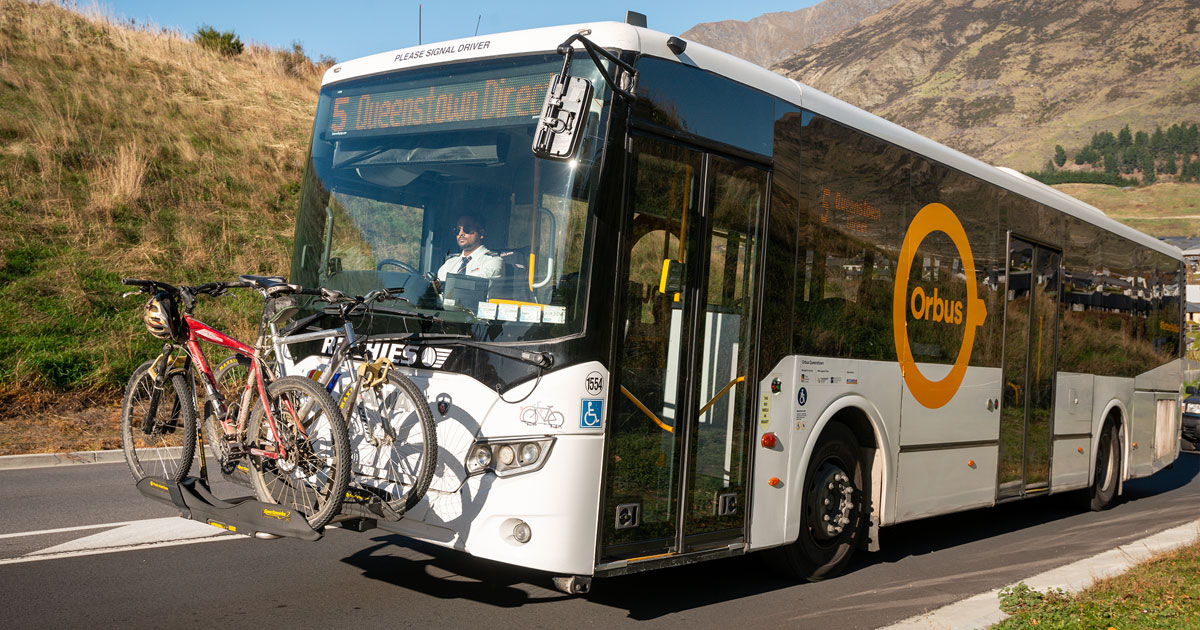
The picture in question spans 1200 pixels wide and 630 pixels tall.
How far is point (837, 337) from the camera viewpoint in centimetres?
754

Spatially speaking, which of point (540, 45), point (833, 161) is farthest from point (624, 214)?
point (833, 161)

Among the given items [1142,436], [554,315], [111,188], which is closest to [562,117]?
[554,315]

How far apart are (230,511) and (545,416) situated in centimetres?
188

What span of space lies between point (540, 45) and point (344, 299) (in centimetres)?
183

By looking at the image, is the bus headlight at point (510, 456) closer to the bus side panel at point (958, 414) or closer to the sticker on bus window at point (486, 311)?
the sticker on bus window at point (486, 311)

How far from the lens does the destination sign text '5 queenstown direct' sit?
18.8 feet

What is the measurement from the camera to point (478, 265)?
18.6 feet

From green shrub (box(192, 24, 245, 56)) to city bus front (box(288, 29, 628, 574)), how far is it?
29.8 metres

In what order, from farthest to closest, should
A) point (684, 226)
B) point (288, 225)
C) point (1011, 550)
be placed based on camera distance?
point (288, 225)
point (1011, 550)
point (684, 226)

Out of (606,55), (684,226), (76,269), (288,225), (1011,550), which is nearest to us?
(606,55)

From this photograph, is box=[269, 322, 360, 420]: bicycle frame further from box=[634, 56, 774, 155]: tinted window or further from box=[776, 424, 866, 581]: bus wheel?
box=[776, 424, 866, 581]: bus wheel

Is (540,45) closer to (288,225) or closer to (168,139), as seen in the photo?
(288,225)

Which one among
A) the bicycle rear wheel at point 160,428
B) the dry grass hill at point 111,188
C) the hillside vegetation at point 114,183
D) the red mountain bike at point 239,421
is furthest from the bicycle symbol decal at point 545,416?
the hillside vegetation at point 114,183

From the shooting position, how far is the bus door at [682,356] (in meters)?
5.72
